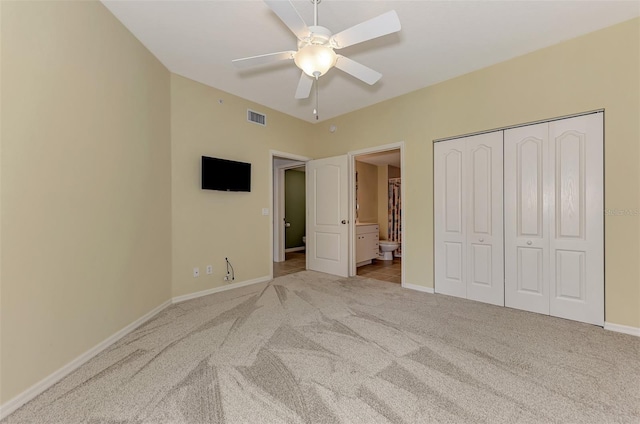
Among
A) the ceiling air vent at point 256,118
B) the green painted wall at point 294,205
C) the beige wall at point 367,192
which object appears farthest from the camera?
the green painted wall at point 294,205

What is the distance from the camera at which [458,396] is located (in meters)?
1.61

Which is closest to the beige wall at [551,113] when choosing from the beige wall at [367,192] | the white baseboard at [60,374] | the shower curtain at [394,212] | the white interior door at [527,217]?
the white interior door at [527,217]

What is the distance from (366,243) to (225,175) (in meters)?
3.36

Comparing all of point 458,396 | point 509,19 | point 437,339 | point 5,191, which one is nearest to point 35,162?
point 5,191

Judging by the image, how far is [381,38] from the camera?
262cm

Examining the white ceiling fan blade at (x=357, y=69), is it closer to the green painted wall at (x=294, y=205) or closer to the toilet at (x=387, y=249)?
the toilet at (x=387, y=249)

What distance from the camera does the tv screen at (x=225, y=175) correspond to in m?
3.50

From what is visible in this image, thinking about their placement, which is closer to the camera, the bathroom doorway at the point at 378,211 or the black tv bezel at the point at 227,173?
the black tv bezel at the point at 227,173

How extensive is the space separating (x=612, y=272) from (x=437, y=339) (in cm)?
179

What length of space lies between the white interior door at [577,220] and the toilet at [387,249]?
344cm

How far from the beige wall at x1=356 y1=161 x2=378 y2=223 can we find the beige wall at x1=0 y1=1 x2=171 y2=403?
459 centimetres

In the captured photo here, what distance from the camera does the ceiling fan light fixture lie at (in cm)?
186

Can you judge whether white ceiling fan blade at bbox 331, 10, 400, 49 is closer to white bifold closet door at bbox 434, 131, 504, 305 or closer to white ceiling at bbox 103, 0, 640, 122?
white ceiling at bbox 103, 0, 640, 122

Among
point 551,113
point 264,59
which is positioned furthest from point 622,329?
point 264,59
